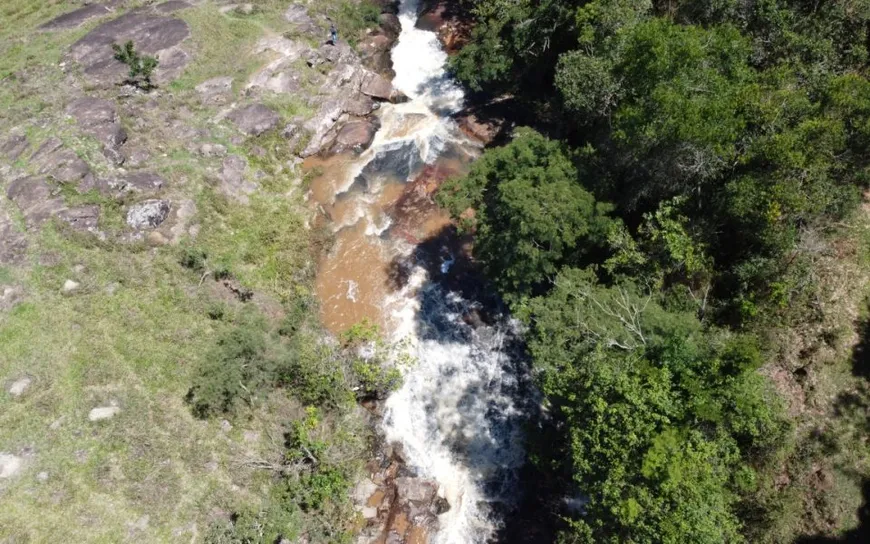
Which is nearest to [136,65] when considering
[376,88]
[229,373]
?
[376,88]

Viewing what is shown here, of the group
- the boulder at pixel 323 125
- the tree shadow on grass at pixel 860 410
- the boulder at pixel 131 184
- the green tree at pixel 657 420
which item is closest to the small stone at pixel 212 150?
the boulder at pixel 131 184

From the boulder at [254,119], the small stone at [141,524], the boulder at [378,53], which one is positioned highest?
the boulder at [378,53]

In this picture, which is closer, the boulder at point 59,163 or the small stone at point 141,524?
the small stone at point 141,524

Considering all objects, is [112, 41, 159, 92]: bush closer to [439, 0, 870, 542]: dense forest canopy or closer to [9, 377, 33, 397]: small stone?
[9, 377, 33, 397]: small stone

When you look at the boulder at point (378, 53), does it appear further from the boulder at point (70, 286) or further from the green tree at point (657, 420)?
the green tree at point (657, 420)

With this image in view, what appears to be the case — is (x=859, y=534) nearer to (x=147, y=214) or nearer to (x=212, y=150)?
(x=147, y=214)

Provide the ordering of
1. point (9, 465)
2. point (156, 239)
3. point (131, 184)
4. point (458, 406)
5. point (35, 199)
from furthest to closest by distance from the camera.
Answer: point (131, 184)
point (156, 239)
point (35, 199)
point (458, 406)
point (9, 465)
